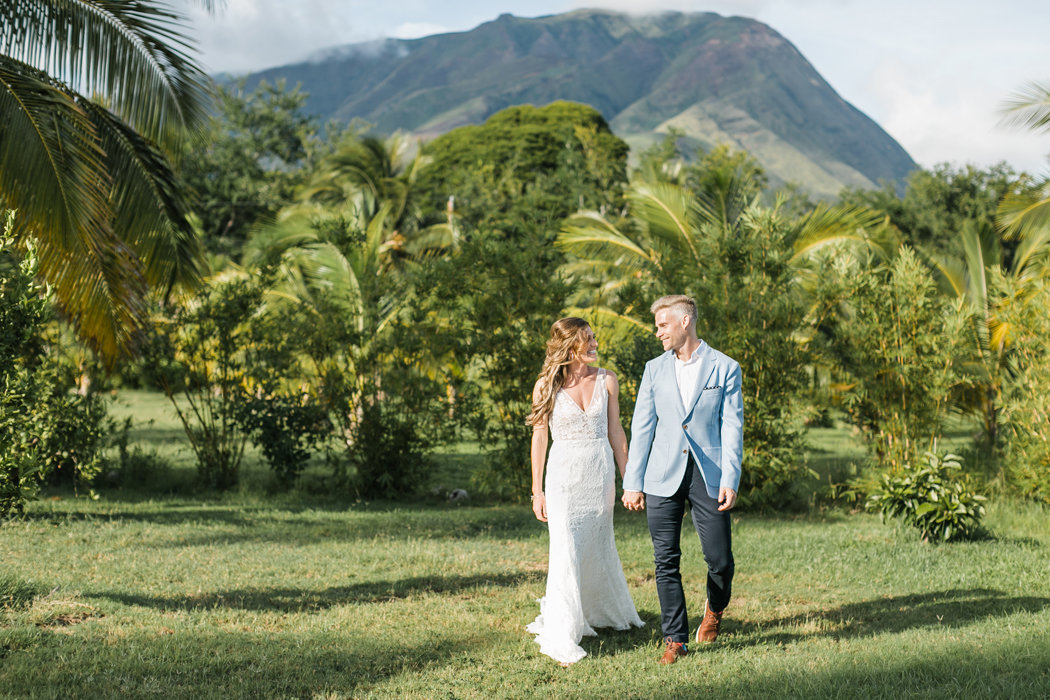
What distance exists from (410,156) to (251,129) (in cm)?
994

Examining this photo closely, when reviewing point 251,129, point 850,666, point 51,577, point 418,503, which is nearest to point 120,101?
point 51,577

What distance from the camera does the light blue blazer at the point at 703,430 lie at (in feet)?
16.3

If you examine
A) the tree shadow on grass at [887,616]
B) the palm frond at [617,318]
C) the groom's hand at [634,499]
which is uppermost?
the palm frond at [617,318]

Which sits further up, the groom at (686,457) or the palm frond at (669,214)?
the palm frond at (669,214)

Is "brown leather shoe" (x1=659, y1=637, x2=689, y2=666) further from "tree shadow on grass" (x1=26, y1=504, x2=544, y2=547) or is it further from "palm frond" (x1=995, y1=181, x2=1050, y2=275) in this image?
"palm frond" (x1=995, y1=181, x2=1050, y2=275)

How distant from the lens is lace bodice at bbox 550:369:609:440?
539cm

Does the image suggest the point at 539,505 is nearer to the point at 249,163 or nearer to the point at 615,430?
the point at 615,430

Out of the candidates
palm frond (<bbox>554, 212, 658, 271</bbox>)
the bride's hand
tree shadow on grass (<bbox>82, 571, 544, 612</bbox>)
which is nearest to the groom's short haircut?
the bride's hand

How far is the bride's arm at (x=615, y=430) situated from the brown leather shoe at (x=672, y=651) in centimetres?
106

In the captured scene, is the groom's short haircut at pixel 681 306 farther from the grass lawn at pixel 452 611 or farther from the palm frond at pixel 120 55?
the palm frond at pixel 120 55

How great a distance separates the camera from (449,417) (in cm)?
1119

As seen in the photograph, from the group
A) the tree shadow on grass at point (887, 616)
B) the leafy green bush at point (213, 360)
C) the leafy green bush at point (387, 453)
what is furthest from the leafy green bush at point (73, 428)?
the tree shadow on grass at point (887, 616)

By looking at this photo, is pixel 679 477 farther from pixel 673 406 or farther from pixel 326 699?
pixel 326 699

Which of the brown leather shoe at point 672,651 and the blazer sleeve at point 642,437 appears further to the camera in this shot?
the blazer sleeve at point 642,437
